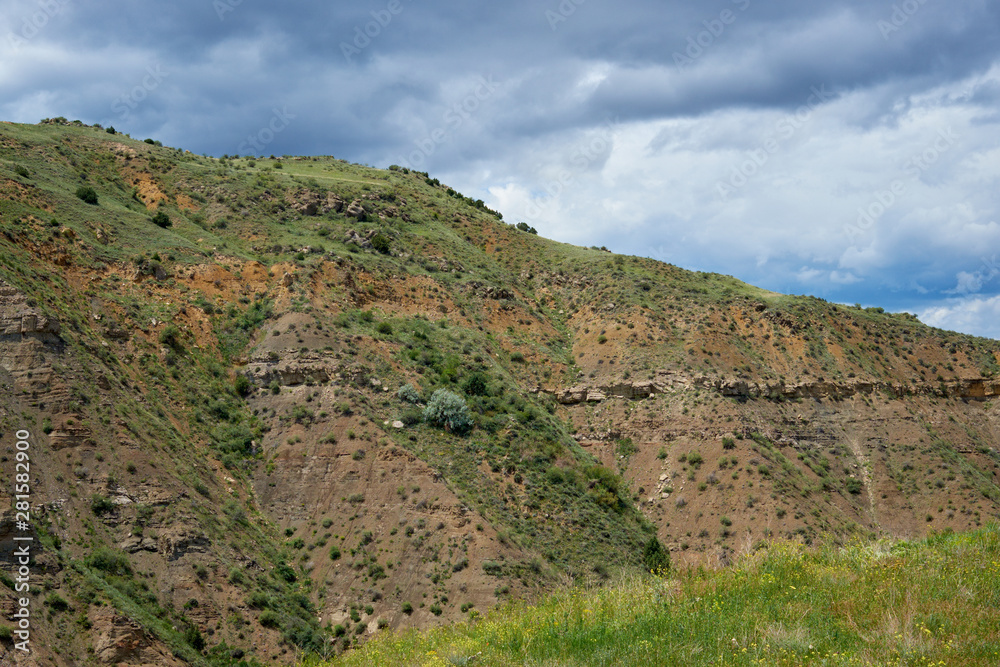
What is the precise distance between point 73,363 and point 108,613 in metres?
14.0

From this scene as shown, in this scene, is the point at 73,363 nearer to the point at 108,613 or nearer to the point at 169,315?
the point at 169,315

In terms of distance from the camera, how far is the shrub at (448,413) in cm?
4256

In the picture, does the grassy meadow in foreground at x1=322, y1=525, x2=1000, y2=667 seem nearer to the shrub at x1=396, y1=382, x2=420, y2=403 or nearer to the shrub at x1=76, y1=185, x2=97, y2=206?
the shrub at x1=396, y1=382, x2=420, y2=403

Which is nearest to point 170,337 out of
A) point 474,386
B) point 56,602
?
point 474,386

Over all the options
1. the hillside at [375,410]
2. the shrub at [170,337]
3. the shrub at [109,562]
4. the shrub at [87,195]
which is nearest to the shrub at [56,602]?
the hillside at [375,410]

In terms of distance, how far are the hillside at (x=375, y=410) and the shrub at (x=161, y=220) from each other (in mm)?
1359

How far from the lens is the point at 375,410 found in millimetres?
41844

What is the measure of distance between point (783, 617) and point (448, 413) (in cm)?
3216

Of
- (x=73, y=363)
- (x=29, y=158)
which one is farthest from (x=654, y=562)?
(x=29, y=158)

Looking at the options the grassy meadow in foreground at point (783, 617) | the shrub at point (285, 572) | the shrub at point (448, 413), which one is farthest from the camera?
the shrub at point (448, 413)

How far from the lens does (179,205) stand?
202 feet

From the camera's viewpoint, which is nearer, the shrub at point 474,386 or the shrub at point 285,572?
the shrub at point 285,572

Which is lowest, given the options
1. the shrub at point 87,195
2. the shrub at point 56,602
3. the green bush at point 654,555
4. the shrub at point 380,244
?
the green bush at point 654,555

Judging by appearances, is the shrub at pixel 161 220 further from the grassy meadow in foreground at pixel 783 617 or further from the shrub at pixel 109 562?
the grassy meadow in foreground at pixel 783 617
